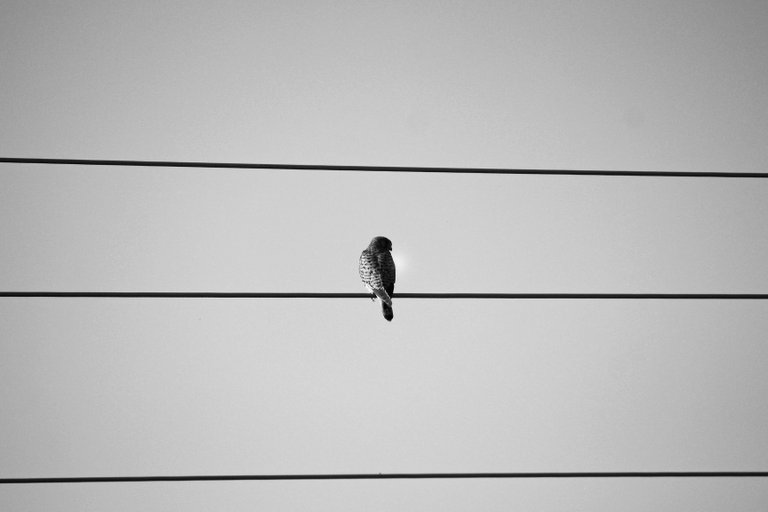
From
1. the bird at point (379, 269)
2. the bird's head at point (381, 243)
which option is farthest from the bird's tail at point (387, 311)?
the bird's head at point (381, 243)

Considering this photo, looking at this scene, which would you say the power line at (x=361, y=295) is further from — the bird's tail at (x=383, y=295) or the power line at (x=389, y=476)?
the power line at (x=389, y=476)

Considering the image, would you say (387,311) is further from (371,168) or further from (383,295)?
(371,168)

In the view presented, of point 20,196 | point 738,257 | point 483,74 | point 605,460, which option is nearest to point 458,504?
point 605,460

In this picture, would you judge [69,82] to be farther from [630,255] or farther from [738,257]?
[738,257]

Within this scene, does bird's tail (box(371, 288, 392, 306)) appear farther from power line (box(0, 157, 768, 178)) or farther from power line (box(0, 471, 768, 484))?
power line (box(0, 471, 768, 484))

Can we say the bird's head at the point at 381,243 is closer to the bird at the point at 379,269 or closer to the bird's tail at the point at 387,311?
the bird at the point at 379,269

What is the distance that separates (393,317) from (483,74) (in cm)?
58

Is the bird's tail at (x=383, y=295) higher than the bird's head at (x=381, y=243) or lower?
lower

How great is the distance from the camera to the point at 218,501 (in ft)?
3.83

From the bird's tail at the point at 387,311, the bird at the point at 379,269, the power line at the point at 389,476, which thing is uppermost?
the bird at the point at 379,269

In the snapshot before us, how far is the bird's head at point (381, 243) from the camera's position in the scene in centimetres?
107

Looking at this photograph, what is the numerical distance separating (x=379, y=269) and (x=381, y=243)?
6 centimetres

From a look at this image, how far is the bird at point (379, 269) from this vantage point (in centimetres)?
105

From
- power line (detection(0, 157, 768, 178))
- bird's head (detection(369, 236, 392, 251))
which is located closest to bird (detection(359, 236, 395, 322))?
bird's head (detection(369, 236, 392, 251))
